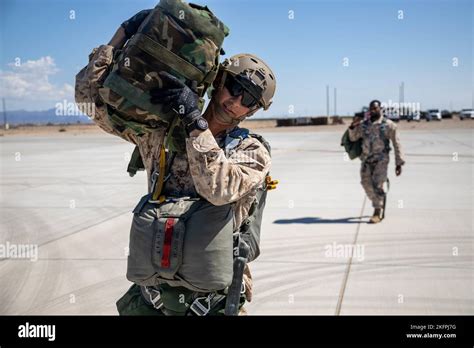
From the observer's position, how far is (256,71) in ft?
7.74

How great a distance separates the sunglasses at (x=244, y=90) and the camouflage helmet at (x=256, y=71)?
0.08ft

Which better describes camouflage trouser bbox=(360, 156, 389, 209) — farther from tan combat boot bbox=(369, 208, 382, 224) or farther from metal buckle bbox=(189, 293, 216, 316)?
metal buckle bbox=(189, 293, 216, 316)

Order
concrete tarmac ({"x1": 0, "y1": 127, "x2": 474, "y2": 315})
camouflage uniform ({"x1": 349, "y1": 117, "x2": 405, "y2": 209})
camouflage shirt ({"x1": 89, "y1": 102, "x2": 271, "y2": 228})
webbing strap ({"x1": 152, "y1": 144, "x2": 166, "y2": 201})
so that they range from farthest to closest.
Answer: camouflage uniform ({"x1": 349, "y1": 117, "x2": 405, "y2": 209})
concrete tarmac ({"x1": 0, "y1": 127, "x2": 474, "y2": 315})
webbing strap ({"x1": 152, "y1": 144, "x2": 166, "y2": 201})
camouflage shirt ({"x1": 89, "y1": 102, "x2": 271, "y2": 228})

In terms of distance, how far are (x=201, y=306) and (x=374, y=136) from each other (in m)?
6.45

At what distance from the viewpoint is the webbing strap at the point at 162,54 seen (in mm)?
2088

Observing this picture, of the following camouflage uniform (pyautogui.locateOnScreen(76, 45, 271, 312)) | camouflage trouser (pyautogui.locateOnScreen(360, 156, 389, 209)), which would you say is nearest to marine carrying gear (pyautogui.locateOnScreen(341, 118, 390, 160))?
camouflage trouser (pyautogui.locateOnScreen(360, 156, 389, 209))

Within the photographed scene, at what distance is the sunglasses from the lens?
7.60 ft

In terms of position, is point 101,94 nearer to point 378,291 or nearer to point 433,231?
point 378,291

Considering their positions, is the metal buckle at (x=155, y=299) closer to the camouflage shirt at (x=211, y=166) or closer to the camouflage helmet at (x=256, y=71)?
the camouflage shirt at (x=211, y=166)

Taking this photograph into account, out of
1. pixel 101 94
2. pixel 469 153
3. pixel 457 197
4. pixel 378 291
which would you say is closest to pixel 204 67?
pixel 101 94

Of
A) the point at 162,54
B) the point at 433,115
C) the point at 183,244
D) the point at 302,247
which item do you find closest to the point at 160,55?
the point at 162,54

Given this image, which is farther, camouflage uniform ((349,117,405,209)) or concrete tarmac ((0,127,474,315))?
camouflage uniform ((349,117,405,209))

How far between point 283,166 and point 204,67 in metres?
13.5

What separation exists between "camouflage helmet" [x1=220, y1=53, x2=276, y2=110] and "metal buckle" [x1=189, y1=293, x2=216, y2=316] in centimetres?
90
